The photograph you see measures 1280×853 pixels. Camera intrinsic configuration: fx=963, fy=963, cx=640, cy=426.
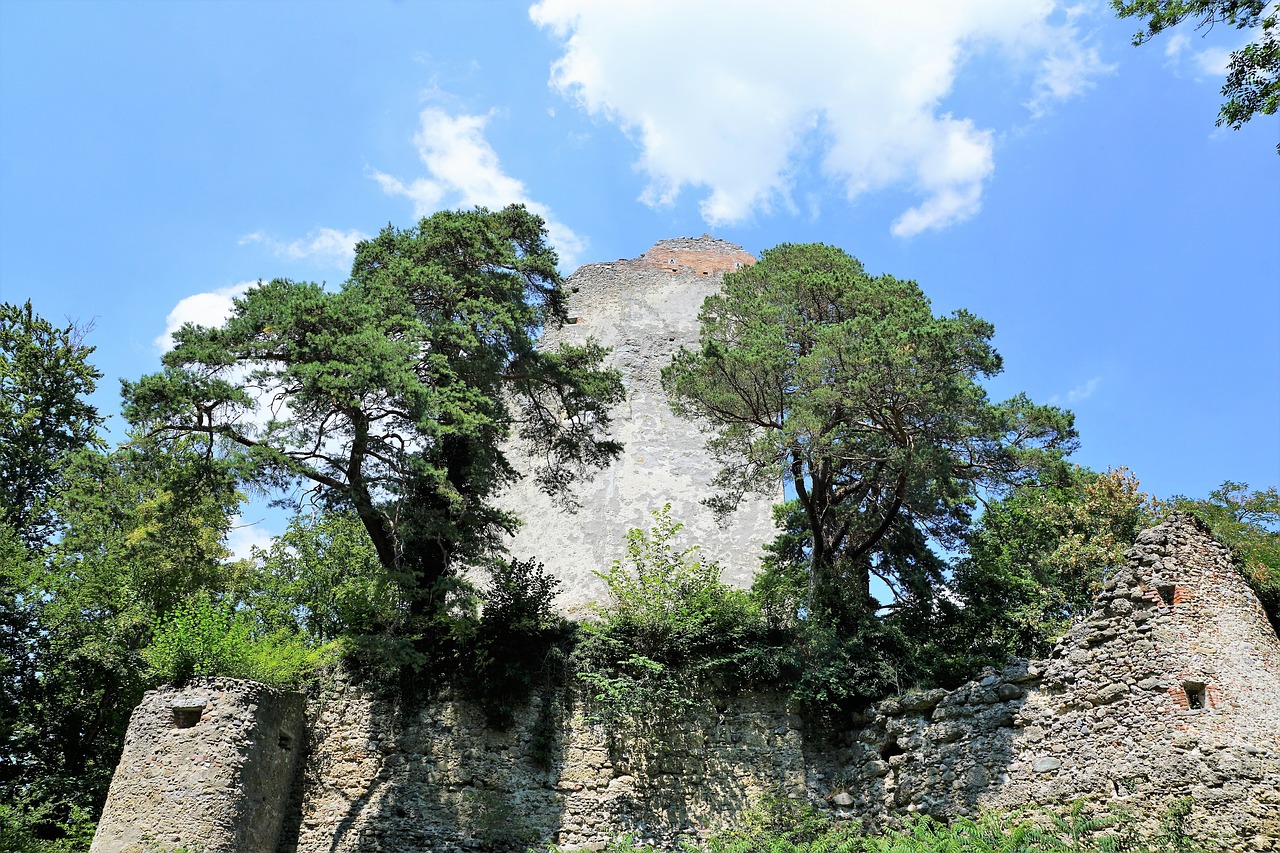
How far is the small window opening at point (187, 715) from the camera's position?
11.0 meters

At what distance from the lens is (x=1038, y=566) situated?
13438mm

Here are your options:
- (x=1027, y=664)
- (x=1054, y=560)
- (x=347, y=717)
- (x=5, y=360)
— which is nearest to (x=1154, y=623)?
(x=1027, y=664)

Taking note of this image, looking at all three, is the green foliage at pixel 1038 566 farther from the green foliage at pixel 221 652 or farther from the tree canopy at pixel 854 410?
the green foliage at pixel 221 652

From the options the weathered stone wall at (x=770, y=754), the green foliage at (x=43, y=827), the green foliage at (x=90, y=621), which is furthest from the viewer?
the green foliage at (x=90, y=621)

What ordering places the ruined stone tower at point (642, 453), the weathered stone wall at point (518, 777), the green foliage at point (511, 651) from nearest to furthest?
the weathered stone wall at point (518, 777) → the green foliage at point (511, 651) → the ruined stone tower at point (642, 453)

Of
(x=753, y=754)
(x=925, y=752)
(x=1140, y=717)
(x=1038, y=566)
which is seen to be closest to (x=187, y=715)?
(x=753, y=754)

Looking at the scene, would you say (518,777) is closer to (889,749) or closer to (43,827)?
(889,749)

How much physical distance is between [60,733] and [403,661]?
5916mm

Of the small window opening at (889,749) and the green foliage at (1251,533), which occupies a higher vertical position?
the green foliage at (1251,533)

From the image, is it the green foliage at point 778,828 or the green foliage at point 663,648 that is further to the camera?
the green foliage at point 663,648

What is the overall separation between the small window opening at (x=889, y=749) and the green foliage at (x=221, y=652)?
7012 millimetres

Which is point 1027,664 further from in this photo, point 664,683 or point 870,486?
point 664,683

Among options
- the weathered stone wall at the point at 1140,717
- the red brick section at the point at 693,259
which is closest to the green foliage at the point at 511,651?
the weathered stone wall at the point at 1140,717

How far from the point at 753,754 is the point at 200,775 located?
6.45m
